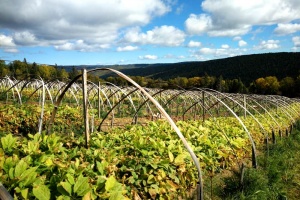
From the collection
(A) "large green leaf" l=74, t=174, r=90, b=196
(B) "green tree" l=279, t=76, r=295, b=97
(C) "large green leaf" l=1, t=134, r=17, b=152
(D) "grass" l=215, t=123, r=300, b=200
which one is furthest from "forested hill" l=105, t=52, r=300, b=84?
(A) "large green leaf" l=74, t=174, r=90, b=196

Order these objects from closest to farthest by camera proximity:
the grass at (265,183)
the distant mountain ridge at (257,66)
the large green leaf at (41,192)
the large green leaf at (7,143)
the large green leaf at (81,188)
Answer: the large green leaf at (41,192) → the large green leaf at (81,188) → the large green leaf at (7,143) → the grass at (265,183) → the distant mountain ridge at (257,66)

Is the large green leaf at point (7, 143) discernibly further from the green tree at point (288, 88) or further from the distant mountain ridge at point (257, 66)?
the distant mountain ridge at point (257, 66)

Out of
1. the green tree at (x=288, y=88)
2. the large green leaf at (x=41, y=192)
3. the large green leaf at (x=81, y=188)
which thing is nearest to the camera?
the large green leaf at (x=41, y=192)

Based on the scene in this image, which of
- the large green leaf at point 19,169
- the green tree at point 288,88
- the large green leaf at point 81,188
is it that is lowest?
the green tree at point 288,88

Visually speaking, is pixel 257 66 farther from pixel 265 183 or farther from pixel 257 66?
pixel 265 183

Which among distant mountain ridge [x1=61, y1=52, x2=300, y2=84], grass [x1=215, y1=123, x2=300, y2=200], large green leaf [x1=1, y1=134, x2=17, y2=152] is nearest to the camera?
large green leaf [x1=1, y1=134, x2=17, y2=152]

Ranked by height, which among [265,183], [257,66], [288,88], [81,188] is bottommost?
[288,88]

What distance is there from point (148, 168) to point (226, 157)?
2.74 metres

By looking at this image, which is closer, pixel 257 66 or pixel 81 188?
pixel 81 188

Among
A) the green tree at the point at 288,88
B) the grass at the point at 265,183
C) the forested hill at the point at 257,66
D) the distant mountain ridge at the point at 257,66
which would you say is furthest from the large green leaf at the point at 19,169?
the forested hill at the point at 257,66

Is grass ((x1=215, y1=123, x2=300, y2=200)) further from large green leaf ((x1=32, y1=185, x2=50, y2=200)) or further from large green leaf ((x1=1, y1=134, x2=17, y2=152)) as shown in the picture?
large green leaf ((x1=1, y1=134, x2=17, y2=152))

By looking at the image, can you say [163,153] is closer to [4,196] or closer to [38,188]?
[38,188]

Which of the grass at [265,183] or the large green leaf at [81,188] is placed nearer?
the large green leaf at [81,188]

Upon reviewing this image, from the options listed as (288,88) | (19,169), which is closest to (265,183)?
(19,169)
